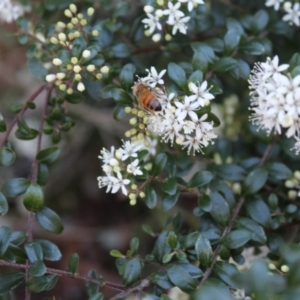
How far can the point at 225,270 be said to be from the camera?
1444 mm

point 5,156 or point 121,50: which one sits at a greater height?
point 121,50

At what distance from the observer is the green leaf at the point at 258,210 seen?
5.49 feet

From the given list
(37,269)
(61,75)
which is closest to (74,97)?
(61,75)

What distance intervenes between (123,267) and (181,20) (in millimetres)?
840

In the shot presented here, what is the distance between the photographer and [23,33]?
1858 millimetres

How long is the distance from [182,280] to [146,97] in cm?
53

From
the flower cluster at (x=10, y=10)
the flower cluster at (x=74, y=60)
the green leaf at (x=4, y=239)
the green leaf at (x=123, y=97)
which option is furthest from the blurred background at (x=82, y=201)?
the green leaf at (x=4, y=239)

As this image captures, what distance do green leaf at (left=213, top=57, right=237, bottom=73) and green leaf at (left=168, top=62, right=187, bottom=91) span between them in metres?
0.16

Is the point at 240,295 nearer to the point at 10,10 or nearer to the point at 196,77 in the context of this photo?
the point at 196,77

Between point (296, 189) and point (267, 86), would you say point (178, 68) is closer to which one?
point (267, 86)

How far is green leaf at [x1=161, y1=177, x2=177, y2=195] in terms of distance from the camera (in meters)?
1.55

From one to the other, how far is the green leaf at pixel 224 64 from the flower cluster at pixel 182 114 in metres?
0.13

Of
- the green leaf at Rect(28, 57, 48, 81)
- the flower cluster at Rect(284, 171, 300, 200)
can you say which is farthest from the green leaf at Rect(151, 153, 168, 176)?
the green leaf at Rect(28, 57, 48, 81)

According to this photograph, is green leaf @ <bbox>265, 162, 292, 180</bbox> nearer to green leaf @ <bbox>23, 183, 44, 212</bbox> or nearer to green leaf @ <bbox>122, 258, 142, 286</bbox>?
green leaf @ <bbox>122, 258, 142, 286</bbox>
